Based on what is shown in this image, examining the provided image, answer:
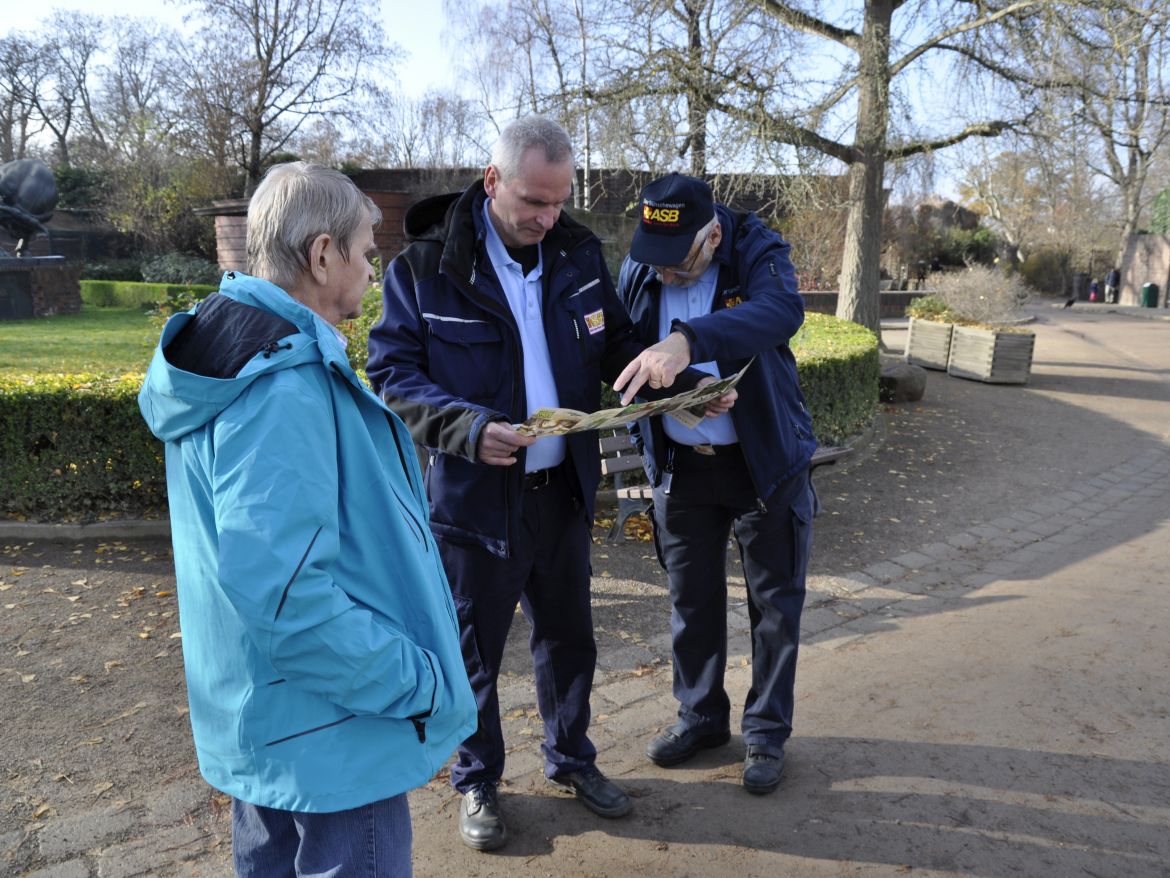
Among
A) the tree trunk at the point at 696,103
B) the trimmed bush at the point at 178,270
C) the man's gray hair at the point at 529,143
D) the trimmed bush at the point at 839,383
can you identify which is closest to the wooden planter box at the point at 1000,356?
the trimmed bush at the point at 839,383

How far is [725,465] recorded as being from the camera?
10.7ft

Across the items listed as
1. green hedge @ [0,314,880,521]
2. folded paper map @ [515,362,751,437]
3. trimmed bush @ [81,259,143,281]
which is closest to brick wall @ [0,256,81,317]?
trimmed bush @ [81,259,143,281]

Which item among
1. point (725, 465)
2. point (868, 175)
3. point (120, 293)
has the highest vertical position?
point (868, 175)

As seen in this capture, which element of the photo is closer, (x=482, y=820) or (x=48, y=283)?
(x=482, y=820)

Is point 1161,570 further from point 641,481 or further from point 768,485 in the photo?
point 768,485

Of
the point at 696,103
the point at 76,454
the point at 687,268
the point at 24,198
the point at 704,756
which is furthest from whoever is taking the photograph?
the point at 24,198

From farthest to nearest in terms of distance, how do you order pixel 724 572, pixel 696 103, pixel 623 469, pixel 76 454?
1. pixel 696 103
2. pixel 76 454
3. pixel 623 469
4. pixel 724 572

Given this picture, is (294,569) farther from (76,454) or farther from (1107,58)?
(1107,58)

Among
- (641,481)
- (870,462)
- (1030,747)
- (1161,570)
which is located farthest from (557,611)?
(870,462)

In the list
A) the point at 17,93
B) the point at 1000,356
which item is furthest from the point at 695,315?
the point at 17,93

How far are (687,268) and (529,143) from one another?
762 millimetres

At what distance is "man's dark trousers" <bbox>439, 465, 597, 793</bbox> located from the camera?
116 inches

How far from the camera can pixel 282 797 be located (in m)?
1.71

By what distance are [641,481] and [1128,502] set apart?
13.3 ft
